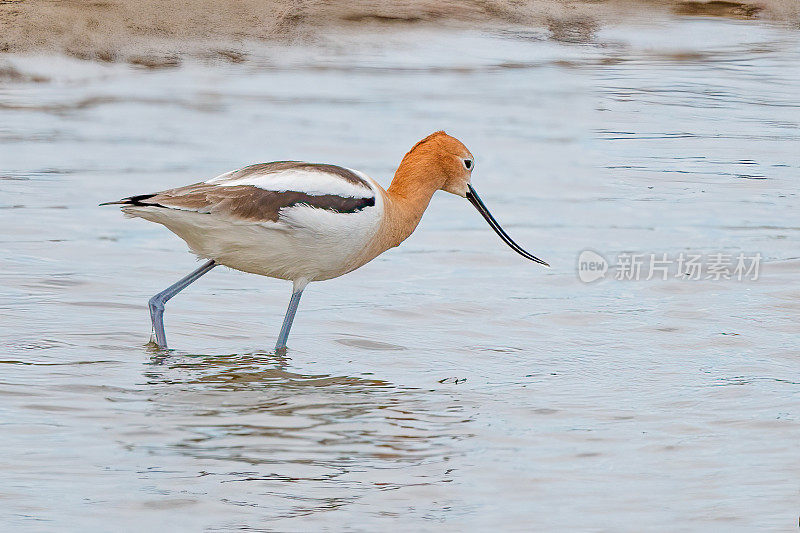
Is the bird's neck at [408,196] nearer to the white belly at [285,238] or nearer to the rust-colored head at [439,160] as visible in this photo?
the rust-colored head at [439,160]

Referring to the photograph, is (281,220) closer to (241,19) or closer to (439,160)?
(439,160)

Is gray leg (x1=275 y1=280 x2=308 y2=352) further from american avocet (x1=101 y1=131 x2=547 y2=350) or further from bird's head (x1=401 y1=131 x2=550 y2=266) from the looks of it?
bird's head (x1=401 y1=131 x2=550 y2=266)

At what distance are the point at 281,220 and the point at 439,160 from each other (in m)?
1.17

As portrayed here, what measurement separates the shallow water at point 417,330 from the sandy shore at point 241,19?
0.37 metres

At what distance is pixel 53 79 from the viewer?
1471 centimetres

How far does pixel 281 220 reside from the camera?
6.80m

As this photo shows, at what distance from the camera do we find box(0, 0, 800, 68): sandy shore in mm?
14805

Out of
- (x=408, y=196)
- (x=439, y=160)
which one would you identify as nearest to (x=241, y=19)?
(x=439, y=160)

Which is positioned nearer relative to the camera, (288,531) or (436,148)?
(288,531)

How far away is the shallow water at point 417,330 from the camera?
5125 mm

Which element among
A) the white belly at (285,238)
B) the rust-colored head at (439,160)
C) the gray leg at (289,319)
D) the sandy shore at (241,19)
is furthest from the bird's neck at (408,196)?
the sandy shore at (241,19)

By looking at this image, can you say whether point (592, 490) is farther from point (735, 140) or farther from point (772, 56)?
Result: point (772, 56)

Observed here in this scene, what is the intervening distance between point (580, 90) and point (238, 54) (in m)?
3.82

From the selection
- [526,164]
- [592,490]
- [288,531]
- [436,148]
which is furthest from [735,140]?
[288,531]
